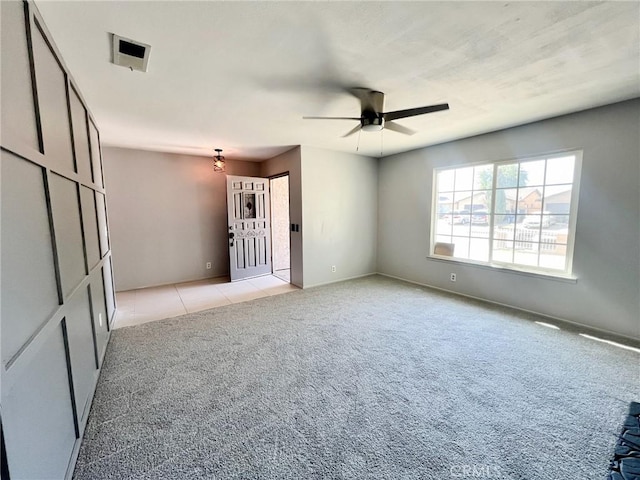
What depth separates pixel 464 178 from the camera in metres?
4.18

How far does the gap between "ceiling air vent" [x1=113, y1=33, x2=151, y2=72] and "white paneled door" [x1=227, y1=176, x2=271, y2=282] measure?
3148 millimetres

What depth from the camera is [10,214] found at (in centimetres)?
99

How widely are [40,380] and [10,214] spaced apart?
28.5 inches

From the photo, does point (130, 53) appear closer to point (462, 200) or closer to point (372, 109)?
point (372, 109)

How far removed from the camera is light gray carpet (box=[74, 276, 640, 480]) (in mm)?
1434

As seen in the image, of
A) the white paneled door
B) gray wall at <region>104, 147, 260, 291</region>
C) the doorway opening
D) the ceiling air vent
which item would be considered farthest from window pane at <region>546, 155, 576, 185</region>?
gray wall at <region>104, 147, 260, 291</region>

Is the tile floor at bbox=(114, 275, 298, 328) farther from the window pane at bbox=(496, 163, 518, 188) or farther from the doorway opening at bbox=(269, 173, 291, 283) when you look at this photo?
the window pane at bbox=(496, 163, 518, 188)

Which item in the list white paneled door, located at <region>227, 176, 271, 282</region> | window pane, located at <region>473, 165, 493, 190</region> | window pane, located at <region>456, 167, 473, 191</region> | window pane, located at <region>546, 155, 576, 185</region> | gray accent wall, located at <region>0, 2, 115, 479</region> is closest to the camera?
gray accent wall, located at <region>0, 2, 115, 479</region>

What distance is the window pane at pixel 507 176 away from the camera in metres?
3.59

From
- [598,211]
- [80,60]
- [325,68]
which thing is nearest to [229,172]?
[80,60]

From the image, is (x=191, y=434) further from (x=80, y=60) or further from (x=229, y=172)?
(x=229, y=172)

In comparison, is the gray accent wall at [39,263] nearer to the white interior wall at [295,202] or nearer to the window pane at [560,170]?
the white interior wall at [295,202]

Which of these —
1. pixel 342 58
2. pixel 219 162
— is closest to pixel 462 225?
pixel 342 58

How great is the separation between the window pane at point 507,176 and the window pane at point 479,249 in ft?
2.72
